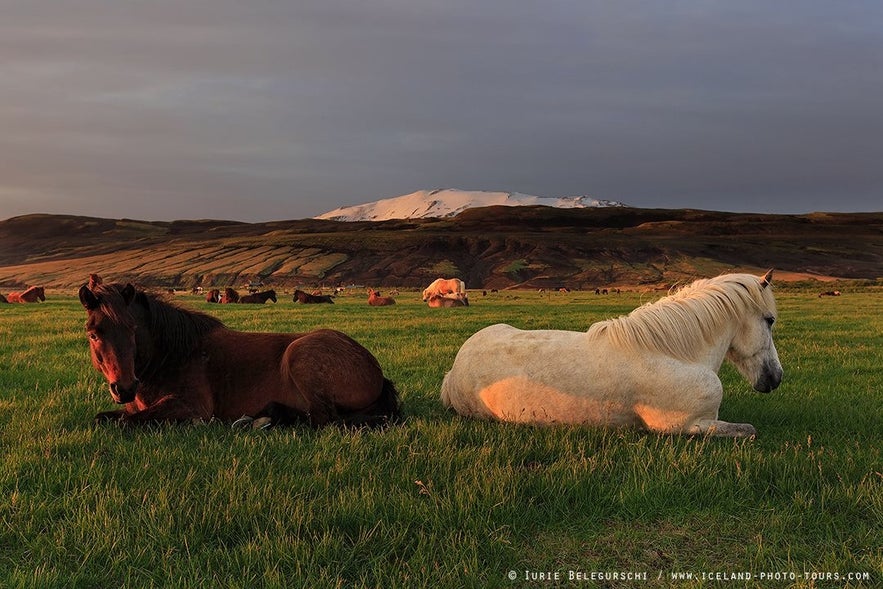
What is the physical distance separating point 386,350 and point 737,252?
147m

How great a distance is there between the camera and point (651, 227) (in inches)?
6841

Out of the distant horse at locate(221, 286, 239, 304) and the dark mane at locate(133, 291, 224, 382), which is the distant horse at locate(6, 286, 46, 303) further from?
the dark mane at locate(133, 291, 224, 382)

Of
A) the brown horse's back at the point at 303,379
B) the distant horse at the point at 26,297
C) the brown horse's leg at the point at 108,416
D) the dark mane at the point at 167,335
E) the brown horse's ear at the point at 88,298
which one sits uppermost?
the brown horse's ear at the point at 88,298

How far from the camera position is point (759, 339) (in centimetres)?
658

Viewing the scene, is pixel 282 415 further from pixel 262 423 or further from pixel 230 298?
pixel 230 298

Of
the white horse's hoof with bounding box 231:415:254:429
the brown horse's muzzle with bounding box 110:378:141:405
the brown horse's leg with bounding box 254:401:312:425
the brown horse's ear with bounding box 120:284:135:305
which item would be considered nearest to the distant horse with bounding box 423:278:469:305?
the brown horse's leg with bounding box 254:401:312:425

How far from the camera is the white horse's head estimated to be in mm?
6562

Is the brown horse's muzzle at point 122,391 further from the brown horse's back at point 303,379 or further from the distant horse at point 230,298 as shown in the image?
the distant horse at point 230,298

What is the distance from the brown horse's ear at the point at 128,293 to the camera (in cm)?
595

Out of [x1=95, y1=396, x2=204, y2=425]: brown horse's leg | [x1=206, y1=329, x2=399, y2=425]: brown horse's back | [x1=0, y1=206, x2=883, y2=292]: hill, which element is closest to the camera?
[x1=95, y1=396, x2=204, y2=425]: brown horse's leg

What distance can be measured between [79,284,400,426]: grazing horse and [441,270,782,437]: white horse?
1.39m

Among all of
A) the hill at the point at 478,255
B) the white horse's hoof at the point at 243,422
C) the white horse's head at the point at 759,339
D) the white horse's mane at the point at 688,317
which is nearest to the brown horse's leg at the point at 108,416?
the white horse's hoof at the point at 243,422

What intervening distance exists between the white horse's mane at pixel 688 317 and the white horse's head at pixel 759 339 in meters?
0.02

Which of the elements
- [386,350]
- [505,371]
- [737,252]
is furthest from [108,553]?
[737,252]
